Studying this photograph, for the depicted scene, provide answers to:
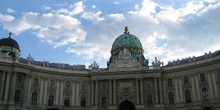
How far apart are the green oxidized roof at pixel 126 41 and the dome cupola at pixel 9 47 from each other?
96.3 feet

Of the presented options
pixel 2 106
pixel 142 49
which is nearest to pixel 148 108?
pixel 142 49

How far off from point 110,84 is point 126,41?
18.3 m

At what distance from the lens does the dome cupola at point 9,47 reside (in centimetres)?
6794

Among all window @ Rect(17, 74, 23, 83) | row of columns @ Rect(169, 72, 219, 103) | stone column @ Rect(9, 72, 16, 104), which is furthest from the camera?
window @ Rect(17, 74, 23, 83)

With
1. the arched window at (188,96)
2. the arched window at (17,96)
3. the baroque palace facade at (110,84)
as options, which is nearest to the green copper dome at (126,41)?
the baroque palace facade at (110,84)

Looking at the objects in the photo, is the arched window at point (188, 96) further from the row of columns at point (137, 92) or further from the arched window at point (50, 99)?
the arched window at point (50, 99)

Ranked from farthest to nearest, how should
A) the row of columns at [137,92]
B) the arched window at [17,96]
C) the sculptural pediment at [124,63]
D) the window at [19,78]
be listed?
the sculptural pediment at [124,63] → the row of columns at [137,92] → the window at [19,78] → the arched window at [17,96]

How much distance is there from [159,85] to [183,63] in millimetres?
8034

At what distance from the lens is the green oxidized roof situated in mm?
82312

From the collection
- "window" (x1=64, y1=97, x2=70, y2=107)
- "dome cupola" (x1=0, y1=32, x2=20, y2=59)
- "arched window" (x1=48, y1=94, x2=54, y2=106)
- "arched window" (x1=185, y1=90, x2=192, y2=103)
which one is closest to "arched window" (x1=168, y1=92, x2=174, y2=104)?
"arched window" (x1=185, y1=90, x2=192, y2=103)

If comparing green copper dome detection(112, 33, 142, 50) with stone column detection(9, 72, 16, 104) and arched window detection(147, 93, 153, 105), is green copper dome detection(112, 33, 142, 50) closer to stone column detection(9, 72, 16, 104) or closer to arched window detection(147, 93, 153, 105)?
arched window detection(147, 93, 153, 105)

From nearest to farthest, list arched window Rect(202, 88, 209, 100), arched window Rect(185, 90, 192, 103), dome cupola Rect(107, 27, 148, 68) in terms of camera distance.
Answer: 1. arched window Rect(202, 88, 209, 100)
2. arched window Rect(185, 90, 192, 103)
3. dome cupola Rect(107, 27, 148, 68)

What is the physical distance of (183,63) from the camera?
220ft

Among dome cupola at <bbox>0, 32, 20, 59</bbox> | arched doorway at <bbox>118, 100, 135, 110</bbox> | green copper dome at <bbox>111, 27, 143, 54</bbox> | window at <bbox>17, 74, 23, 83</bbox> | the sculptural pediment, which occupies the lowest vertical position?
arched doorway at <bbox>118, 100, 135, 110</bbox>
